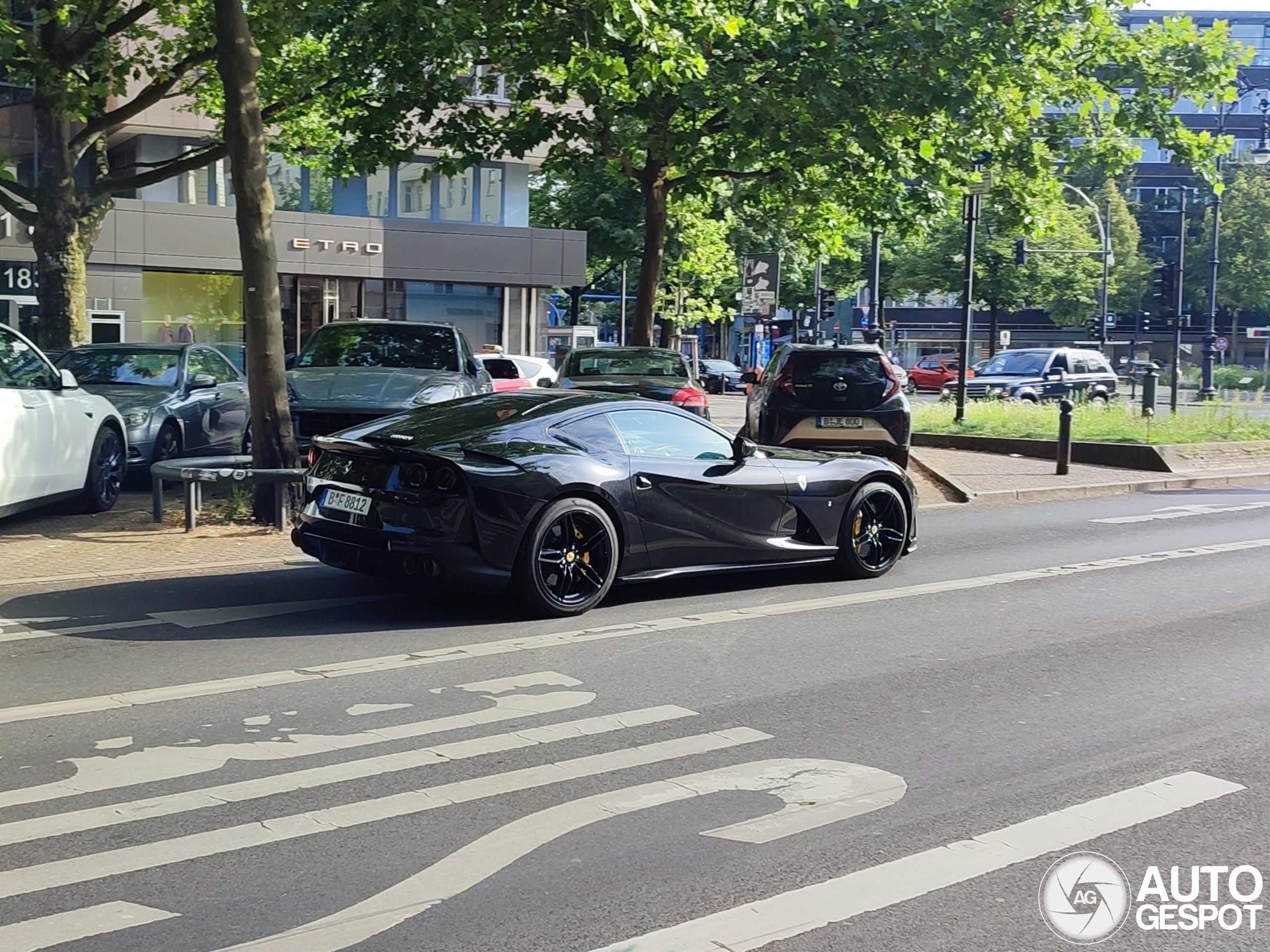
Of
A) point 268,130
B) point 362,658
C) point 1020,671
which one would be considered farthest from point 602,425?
point 268,130

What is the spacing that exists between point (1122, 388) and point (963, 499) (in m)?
54.8

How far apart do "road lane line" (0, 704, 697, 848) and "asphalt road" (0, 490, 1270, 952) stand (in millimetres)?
20

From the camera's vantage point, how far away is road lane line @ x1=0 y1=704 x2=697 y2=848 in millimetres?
4676

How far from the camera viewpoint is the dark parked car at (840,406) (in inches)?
686

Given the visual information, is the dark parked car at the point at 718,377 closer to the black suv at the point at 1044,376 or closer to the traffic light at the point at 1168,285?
the black suv at the point at 1044,376

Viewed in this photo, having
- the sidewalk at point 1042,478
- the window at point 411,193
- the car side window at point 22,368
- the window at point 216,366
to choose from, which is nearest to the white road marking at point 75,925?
the car side window at point 22,368

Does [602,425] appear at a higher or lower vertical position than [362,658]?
higher

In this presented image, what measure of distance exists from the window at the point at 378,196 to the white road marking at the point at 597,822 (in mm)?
37745

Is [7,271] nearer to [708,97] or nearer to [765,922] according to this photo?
[708,97]

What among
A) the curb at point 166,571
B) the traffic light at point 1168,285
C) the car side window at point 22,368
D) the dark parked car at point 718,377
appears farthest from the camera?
the dark parked car at point 718,377

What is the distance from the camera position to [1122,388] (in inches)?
2667

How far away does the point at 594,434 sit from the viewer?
8.92 m

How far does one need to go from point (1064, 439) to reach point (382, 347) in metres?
9.16

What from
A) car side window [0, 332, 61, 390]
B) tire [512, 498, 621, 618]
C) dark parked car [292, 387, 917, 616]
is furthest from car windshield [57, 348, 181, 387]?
tire [512, 498, 621, 618]
